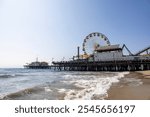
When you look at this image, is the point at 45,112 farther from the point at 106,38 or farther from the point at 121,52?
the point at 106,38

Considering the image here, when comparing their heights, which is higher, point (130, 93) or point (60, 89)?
point (130, 93)

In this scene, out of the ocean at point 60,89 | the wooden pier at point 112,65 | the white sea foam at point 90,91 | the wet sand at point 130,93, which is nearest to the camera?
the wet sand at point 130,93

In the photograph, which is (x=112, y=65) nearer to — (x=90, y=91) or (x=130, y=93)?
(x=90, y=91)

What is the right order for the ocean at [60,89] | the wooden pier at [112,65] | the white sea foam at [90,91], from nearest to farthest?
the white sea foam at [90,91] < the ocean at [60,89] < the wooden pier at [112,65]

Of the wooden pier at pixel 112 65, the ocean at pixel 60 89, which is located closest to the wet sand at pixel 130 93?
the ocean at pixel 60 89

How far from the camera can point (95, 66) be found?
176 ft

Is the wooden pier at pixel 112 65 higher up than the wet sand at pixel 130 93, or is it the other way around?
the wooden pier at pixel 112 65

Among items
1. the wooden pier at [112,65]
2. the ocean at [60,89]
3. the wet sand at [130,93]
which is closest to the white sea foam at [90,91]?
the ocean at [60,89]

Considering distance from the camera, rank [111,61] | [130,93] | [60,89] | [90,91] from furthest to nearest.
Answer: [111,61], [60,89], [90,91], [130,93]

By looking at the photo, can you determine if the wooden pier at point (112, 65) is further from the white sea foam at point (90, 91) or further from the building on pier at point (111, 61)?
the white sea foam at point (90, 91)

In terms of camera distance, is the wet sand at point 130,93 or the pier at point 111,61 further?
the pier at point 111,61

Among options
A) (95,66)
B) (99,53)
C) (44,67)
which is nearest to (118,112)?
(95,66)

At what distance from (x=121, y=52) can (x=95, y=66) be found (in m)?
7.66

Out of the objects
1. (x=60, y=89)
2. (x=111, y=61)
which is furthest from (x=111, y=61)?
(x=60, y=89)
